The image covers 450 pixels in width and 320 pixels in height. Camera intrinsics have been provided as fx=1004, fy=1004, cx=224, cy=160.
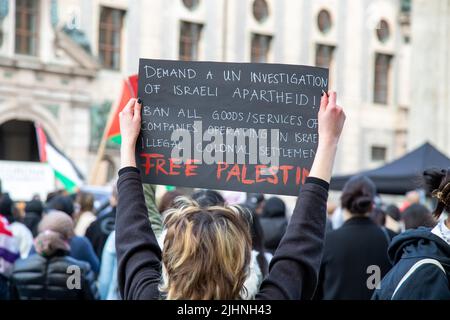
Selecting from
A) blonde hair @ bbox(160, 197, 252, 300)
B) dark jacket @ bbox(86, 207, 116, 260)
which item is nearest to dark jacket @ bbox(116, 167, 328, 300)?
blonde hair @ bbox(160, 197, 252, 300)

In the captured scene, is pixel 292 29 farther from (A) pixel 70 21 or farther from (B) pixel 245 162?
(B) pixel 245 162

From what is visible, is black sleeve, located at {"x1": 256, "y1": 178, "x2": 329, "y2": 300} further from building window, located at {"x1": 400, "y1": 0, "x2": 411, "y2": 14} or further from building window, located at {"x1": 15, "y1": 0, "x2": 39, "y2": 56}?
building window, located at {"x1": 400, "y1": 0, "x2": 411, "y2": 14}

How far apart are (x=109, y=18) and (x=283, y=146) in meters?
23.9

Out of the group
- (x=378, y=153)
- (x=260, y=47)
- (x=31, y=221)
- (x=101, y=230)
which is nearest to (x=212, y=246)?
Answer: (x=101, y=230)

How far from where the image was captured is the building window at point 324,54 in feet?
104

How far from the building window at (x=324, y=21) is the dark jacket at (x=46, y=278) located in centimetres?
2631

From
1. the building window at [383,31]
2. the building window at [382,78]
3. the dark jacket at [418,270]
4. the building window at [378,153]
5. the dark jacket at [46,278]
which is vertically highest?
the building window at [383,31]

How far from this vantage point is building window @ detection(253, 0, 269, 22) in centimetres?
3011

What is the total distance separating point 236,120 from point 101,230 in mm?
4953

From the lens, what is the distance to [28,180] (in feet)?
48.6

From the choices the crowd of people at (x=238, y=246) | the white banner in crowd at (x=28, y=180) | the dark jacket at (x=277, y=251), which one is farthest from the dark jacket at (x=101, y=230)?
the white banner in crowd at (x=28, y=180)

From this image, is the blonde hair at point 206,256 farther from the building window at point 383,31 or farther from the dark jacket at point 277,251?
the building window at point 383,31

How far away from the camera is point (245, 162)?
11.4ft
